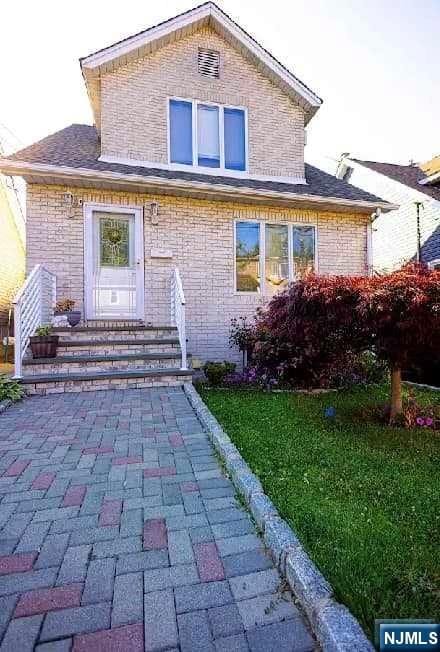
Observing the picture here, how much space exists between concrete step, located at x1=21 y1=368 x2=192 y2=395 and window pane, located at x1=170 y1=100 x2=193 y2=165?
509 cm

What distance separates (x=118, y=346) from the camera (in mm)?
6863

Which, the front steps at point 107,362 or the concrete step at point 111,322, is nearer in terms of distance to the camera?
the front steps at point 107,362

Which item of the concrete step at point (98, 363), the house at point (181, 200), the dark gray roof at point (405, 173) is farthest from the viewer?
the dark gray roof at point (405, 173)

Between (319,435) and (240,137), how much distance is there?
25.3 ft

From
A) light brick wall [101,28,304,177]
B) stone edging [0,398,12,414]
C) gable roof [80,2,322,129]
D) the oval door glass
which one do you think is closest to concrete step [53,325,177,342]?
the oval door glass

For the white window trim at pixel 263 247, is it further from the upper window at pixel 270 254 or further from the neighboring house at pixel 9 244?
the neighboring house at pixel 9 244

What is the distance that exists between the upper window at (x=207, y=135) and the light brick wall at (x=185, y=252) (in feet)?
4.11

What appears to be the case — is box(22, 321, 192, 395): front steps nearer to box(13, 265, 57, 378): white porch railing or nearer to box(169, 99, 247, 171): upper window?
box(13, 265, 57, 378): white porch railing

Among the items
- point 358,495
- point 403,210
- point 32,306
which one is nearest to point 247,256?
point 32,306

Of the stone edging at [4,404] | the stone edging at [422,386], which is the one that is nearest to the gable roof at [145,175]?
the stone edging at [422,386]

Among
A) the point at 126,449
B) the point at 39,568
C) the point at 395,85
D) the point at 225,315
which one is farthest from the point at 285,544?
the point at 395,85

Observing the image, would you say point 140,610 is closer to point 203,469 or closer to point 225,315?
point 203,469

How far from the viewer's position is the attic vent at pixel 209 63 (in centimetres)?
887

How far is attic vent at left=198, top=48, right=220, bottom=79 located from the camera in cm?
887
